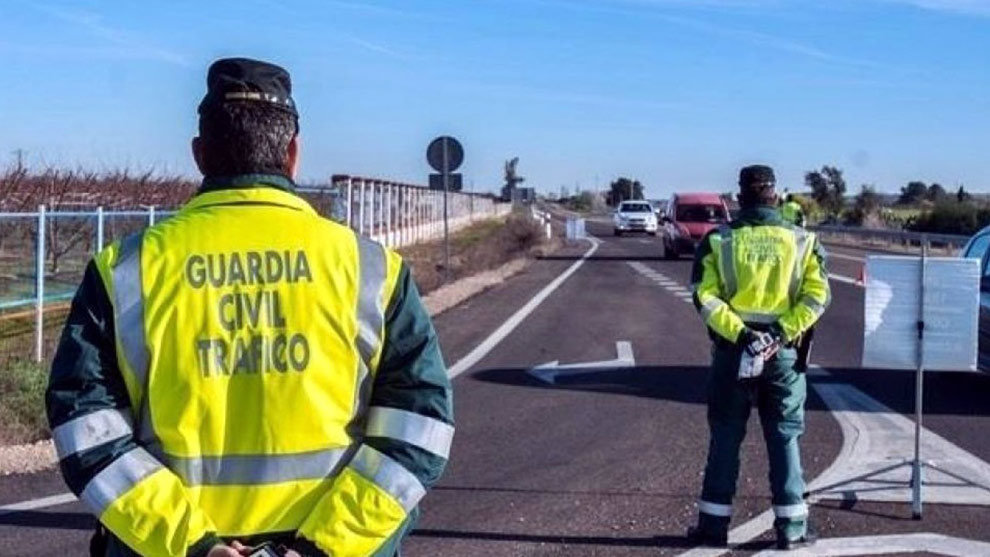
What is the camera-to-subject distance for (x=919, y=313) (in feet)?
29.7

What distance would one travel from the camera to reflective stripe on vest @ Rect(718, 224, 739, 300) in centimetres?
823

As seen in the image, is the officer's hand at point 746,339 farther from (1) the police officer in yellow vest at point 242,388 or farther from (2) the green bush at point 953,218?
(2) the green bush at point 953,218

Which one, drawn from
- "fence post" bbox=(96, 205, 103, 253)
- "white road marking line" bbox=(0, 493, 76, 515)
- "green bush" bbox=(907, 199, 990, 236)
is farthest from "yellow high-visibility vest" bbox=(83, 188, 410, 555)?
"green bush" bbox=(907, 199, 990, 236)

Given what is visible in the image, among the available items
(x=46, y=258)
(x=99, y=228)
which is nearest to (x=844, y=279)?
(x=46, y=258)

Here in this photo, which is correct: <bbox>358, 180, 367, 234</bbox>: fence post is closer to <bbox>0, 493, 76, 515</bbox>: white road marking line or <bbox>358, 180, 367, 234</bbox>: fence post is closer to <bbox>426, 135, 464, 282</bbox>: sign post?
<bbox>426, 135, 464, 282</bbox>: sign post

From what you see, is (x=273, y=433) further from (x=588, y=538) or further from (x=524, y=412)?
(x=524, y=412)

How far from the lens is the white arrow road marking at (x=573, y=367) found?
15.3 meters

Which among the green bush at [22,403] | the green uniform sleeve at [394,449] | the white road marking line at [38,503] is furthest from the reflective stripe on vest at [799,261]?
the green uniform sleeve at [394,449]

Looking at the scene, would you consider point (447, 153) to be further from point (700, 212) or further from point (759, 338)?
point (759, 338)

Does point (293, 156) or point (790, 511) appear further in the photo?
point (790, 511)

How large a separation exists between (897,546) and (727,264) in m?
1.69

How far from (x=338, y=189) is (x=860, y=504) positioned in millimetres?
27869

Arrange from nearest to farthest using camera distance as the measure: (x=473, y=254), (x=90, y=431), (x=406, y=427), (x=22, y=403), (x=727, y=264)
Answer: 1. (x=90, y=431)
2. (x=406, y=427)
3. (x=727, y=264)
4. (x=22, y=403)
5. (x=473, y=254)

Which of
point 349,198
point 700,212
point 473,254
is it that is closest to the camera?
point 349,198
